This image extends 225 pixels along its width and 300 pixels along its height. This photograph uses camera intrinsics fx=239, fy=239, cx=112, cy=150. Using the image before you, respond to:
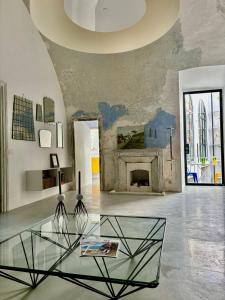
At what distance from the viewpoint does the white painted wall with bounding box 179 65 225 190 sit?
19.4 feet

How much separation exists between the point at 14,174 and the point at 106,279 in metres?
3.88

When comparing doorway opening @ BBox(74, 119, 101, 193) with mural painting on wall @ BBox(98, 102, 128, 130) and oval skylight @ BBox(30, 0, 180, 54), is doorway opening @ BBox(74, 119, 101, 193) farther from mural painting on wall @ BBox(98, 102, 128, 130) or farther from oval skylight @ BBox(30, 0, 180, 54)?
oval skylight @ BBox(30, 0, 180, 54)

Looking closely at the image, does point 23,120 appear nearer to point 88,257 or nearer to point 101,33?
point 101,33

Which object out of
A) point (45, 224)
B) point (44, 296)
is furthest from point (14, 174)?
point (44, 296)

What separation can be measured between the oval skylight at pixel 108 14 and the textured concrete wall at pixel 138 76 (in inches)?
132

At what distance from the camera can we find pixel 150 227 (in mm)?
2334

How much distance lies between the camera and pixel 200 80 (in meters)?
6.56

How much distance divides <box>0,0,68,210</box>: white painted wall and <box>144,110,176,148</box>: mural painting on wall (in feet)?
8.37

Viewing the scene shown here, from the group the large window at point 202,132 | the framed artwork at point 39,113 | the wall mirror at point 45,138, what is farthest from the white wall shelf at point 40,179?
the large window at point 202,132

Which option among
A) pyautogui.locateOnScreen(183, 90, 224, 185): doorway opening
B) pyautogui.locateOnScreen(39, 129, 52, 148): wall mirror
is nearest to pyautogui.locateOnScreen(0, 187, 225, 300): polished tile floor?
pyautogui.locateOnScreen(39, 129, 52, 148): wall mirror

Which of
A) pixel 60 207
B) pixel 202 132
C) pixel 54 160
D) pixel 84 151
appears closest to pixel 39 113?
pixel 54 160

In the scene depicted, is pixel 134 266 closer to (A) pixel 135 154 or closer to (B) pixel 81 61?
(A) pixel 135 154

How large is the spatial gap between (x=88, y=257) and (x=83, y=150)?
6177mm

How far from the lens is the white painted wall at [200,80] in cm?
591
